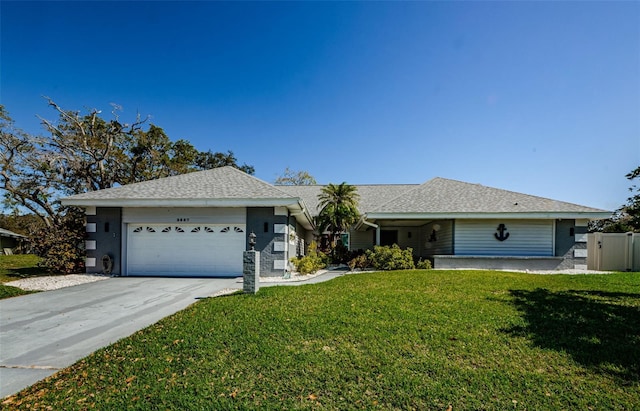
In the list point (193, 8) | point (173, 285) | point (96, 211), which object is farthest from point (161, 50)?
point (173, 285)

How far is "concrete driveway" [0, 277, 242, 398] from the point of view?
429 centimetres

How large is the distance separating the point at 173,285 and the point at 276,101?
33.2 ft

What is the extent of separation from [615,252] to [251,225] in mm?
16635

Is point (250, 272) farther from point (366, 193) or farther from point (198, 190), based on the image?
point (366, 193)

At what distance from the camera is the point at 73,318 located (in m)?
6.30

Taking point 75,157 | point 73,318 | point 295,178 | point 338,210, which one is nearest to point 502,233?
point 338,210

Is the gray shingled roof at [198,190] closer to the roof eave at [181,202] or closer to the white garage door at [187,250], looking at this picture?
the roof eave at [181,202]

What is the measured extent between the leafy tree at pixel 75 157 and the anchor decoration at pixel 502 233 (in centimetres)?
2428

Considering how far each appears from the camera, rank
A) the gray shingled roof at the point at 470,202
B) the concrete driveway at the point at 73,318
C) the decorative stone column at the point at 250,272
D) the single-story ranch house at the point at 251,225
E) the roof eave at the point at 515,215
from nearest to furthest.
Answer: the concrete driveway at the point at 73,318 < the decorative stone column at the point at 250,272 < the single-story ranch house at the point at 251,225 < the roof eave at the point at 515,215 < the gray shingled roof at the point at 470,202

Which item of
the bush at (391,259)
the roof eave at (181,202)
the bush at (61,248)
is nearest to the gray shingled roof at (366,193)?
the bush at (391,259)

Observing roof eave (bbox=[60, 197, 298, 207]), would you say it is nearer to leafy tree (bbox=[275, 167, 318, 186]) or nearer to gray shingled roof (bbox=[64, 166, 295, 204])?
gray shingled roof (bbox=[64, 166, 295, 204])

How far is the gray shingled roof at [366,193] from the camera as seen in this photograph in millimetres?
22097

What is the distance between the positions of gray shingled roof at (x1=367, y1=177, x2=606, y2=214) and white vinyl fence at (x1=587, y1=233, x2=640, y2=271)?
2.57m

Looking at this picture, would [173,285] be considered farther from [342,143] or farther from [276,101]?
[342,143]
